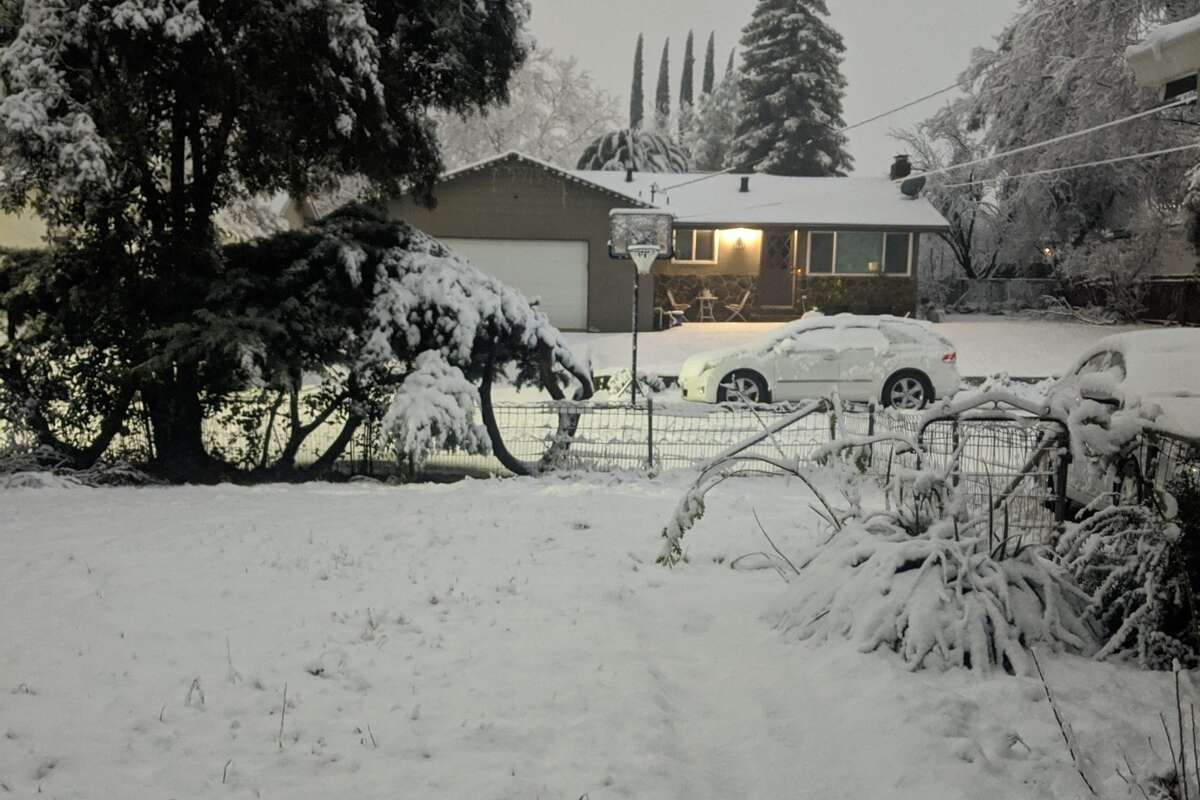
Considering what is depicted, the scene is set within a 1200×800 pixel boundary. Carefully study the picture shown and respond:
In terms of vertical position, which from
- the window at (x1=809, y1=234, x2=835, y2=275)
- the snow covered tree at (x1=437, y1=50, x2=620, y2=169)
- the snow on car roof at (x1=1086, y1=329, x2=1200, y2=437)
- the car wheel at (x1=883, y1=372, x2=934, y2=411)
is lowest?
the car wheel at (x1=883, y1=372, x2=934, y2=411)

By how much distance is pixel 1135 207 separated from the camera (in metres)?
27.7

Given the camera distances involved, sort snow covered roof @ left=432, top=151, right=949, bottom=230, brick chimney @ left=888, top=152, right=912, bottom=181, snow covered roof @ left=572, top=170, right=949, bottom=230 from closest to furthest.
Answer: snow covered roof @ left=432, top=151, right=949, bottom=230 < snow covered roof @ left=572, top=170, right=949, bottom=230 < brick chimney @ left=888, top=152, right=912, bottom=181

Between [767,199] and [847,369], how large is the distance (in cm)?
1499

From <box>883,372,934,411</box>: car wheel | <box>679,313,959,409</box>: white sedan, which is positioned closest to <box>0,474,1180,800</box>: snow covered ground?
<box>679,313,959,409</box>: white sedan

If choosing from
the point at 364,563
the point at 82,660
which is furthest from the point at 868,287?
the point at 82,660

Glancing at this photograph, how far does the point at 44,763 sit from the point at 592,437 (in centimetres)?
751

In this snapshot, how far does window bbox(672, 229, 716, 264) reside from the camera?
27359 mm

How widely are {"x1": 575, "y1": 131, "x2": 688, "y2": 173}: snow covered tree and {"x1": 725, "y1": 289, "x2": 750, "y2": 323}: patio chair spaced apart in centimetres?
1020

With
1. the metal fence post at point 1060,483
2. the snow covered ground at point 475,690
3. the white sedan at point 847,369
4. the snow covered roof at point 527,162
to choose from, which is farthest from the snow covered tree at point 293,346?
the snow covered roof at point 527,162

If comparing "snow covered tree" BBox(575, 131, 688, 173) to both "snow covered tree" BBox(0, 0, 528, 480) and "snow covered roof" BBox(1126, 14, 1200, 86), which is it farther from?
"snow covered roof" BBox(1126, 14, 1200, 86)

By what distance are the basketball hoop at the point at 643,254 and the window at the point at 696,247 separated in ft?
38.8

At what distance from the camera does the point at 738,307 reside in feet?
89.7

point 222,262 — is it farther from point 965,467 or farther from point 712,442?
point 965,467

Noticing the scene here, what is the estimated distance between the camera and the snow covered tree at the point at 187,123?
8414mm
